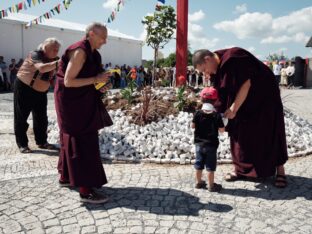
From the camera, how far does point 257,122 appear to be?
405 centimetres

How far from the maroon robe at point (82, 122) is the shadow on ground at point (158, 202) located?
301mm

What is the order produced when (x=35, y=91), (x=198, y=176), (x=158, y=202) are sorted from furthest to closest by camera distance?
(x=35, y=91) < (x=198, y=176) < (x=158, y=202)

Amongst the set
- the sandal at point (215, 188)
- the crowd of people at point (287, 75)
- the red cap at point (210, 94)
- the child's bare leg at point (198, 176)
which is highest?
the crowd of people at point (287, 75)

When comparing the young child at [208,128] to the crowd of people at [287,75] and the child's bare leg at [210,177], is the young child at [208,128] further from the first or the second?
the crowd of people at [287,75]

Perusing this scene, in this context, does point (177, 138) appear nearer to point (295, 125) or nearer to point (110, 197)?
point (110, 197)

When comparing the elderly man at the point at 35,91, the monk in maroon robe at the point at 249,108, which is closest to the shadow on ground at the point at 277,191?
the monk in maroon robe at the point at 249,108

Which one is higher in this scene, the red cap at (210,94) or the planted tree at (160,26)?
the planted tree at (160,26)

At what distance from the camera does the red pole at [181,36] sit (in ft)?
27.7

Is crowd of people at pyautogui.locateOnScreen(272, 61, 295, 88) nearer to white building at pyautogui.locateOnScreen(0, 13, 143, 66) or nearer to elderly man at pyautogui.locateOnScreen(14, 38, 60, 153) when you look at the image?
white building at pyautogui.locateOnScreen(0, 13, 143, 66)

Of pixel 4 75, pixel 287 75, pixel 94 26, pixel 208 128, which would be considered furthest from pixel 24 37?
pixel 208 128

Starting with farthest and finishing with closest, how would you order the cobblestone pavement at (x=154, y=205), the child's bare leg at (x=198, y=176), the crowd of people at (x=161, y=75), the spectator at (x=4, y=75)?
the spectator at (x=4, y=75) < the crowd of people at (x=161, y=75) < the child's bare leg at (x=198, y=176) < the cobblestone pavement at (x=154, y=205)

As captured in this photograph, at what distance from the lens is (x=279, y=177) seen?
13.7ft

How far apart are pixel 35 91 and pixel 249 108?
335 cm

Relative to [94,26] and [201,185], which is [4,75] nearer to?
[94,26]
